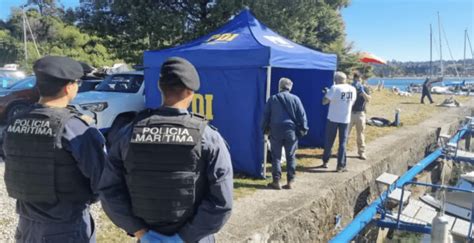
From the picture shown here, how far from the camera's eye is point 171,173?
1914mm

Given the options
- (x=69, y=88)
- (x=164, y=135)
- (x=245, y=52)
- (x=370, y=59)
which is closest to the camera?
(x=164, y=135)

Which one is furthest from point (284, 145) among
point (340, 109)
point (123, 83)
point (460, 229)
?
point (123, 83)

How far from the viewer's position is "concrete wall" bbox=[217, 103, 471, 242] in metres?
4.44

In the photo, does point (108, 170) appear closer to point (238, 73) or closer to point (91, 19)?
point (238, 73)

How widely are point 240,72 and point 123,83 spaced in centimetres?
387

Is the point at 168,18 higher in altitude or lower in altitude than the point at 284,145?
A: higher

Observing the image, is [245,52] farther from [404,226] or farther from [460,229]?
[460,229]

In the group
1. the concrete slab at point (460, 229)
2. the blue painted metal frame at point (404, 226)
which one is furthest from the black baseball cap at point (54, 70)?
the concrete slab at point (460, 229)

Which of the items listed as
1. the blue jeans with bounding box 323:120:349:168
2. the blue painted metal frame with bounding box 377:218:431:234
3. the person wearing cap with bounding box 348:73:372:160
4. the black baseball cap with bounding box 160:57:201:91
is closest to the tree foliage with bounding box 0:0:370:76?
the person wearing cap with bounding box 348:73:372:160

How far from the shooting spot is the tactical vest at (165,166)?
1881 millimetres

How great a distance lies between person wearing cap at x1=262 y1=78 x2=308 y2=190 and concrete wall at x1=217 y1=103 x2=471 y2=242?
2.15 feet

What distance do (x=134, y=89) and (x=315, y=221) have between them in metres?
5.34

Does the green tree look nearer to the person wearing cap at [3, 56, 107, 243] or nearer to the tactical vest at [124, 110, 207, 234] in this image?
the person wearing cap at [3, 56, 107, 243]

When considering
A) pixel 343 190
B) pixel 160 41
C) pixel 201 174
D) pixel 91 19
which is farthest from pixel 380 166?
pixel 91 19
